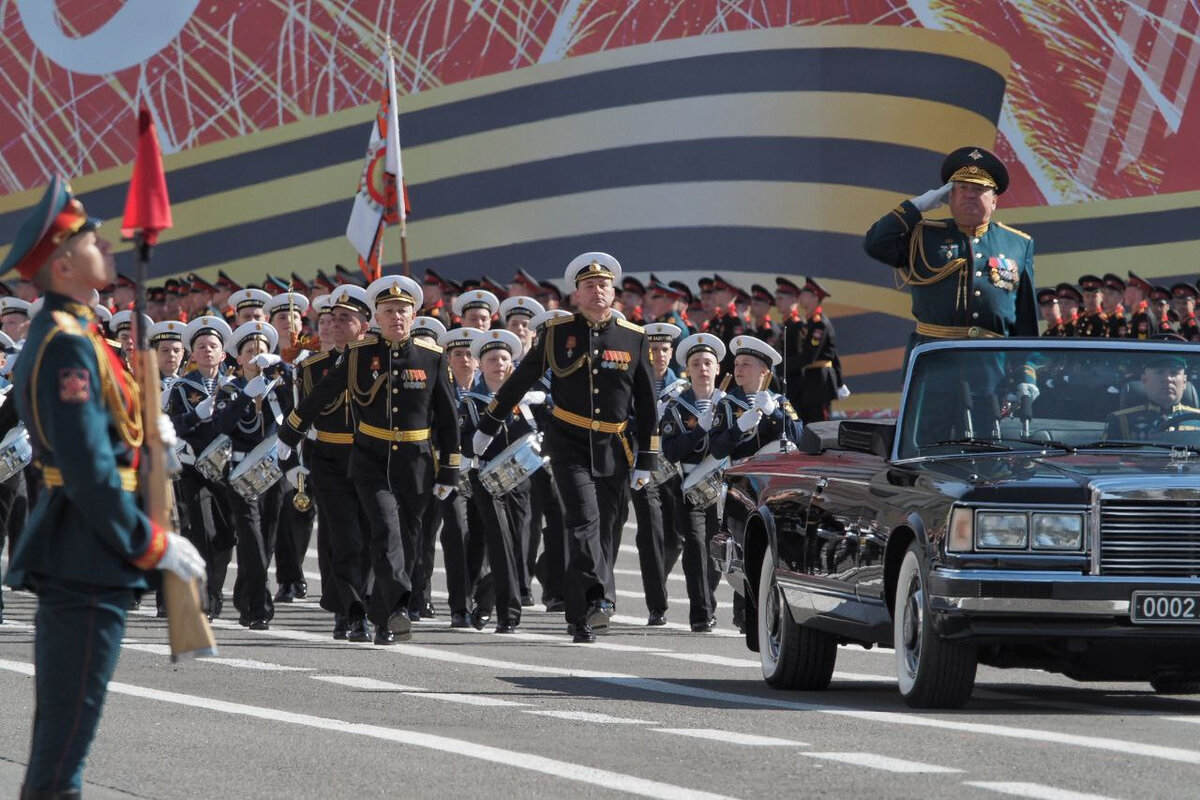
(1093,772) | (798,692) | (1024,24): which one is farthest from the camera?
(1024,24)

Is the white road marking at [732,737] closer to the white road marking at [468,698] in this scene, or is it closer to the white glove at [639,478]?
the white road marking at [468,698]

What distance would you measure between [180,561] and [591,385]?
9753 millimetres

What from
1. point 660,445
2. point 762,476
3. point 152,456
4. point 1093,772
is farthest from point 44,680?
point 660,445

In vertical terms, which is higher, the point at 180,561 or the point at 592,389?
the point at 592,389

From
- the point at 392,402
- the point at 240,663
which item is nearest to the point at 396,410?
the point at 392,402

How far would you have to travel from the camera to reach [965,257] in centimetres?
1450

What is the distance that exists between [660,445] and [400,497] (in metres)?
2.49

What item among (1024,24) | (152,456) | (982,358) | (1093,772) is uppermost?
(1024,24)

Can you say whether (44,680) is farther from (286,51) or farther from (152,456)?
(286,51)

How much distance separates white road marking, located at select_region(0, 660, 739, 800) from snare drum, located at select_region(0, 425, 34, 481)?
5336 mm

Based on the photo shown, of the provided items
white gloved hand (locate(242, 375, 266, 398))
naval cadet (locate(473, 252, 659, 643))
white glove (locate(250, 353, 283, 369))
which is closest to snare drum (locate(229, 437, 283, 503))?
white gloved hand (locate(242, 375, 266, 398))

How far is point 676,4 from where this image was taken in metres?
33.4

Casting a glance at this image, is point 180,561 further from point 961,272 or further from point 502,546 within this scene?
point 502,546

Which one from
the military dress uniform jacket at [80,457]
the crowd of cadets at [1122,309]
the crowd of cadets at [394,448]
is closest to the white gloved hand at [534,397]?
the crowd of cadets at [394,448]
